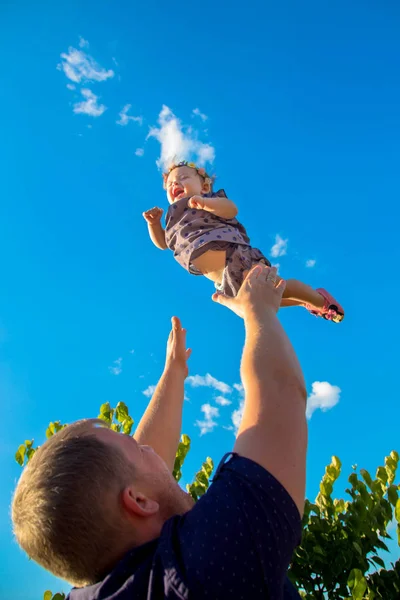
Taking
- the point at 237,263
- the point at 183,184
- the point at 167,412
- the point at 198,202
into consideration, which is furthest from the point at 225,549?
the point at 183,184

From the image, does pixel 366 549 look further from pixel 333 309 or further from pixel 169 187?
pixel 169 187

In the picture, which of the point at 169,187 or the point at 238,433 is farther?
the point at 169,187

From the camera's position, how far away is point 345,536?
4445 mm

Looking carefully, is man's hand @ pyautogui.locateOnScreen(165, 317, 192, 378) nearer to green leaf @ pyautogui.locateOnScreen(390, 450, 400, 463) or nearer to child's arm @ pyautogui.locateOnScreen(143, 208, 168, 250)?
child's arm @ pyautogui.locateOnScreen(143, 208, 168, 250)

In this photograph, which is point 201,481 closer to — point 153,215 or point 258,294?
point 153,215

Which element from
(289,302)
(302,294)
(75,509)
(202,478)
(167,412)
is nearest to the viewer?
(75,509)

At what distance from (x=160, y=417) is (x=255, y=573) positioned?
120cm

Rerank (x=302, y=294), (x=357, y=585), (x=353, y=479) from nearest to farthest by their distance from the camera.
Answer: (x=357, y=585)
(x=302, y=294)
(x=353, y=479)

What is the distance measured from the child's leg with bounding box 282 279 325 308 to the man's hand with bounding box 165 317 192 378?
153 centimetres

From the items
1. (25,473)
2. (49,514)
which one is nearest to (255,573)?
(49,514)

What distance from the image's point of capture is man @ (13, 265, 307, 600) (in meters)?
1.17

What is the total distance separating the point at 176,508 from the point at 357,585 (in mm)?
2555

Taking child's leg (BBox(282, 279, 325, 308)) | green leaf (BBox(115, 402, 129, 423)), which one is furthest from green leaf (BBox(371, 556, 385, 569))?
green leaf (BBox(115, 402, 129, 423))

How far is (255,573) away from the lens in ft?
3.83
